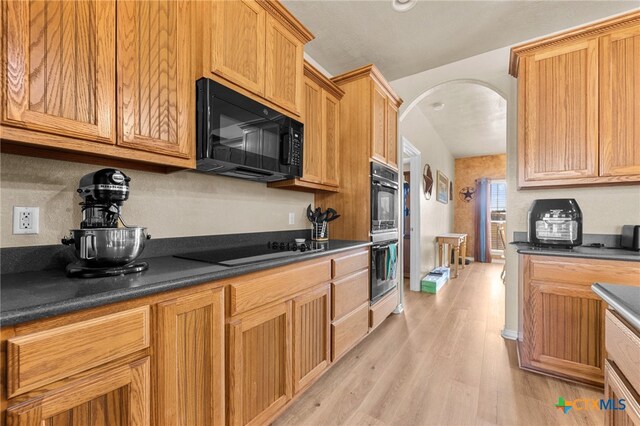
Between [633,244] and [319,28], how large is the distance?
2911 millimetres

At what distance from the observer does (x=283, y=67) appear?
1.85 meters

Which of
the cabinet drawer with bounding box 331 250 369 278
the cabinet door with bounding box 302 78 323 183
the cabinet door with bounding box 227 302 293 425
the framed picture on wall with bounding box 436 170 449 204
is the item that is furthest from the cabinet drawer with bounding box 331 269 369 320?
the framed picture on wall with bounding box 436 170 449 204

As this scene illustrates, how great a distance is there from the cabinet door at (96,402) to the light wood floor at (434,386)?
2.98ft

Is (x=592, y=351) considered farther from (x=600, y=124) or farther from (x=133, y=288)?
(x=133, y=288)

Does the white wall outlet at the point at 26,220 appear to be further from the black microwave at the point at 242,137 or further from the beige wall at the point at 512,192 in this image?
the beige wall at the point at 512,192

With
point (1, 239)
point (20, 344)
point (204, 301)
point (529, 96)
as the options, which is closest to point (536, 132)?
point (529, 96)

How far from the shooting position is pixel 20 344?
68 centimetres

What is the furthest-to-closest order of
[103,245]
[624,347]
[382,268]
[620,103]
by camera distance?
[382,268], [620,103], [103,245], [624,347]

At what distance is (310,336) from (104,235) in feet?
4.00

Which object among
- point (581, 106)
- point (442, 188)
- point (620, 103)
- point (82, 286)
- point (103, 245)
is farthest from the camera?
point (442, 188)

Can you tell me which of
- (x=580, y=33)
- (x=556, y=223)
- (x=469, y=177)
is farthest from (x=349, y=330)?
(x=469, y=177)

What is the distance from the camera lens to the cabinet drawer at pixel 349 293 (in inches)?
76.4

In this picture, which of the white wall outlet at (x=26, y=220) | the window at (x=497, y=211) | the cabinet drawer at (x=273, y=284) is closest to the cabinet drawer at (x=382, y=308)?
the cabinet drawer at (x=273, y=284)

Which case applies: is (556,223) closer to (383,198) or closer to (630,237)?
(630,237)
